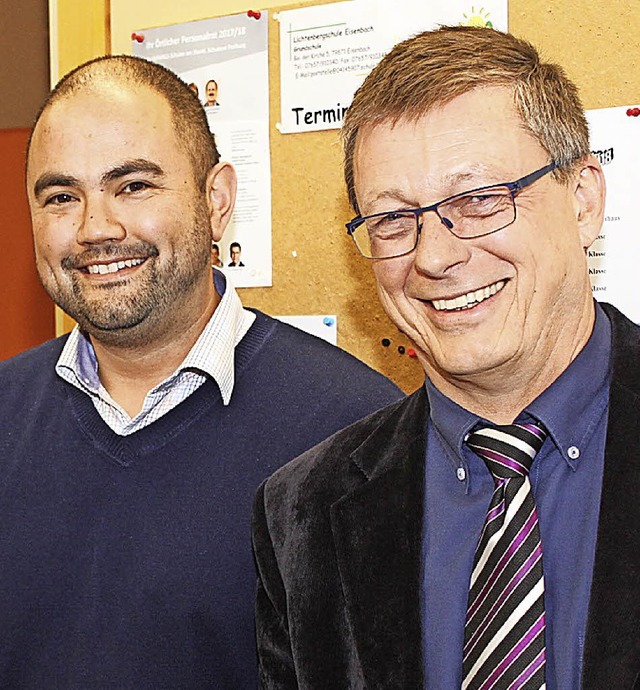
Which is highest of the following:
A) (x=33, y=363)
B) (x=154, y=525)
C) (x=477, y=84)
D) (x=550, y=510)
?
(x=477, y=84)

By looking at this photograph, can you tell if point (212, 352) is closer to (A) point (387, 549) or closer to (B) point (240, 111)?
(A) point (387, 549)

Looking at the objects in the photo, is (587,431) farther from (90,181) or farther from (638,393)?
(90,181)

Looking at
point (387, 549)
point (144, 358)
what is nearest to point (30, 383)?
point (144, 358)

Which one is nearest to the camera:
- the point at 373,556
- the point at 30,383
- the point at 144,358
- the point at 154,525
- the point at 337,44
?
the point at 373,556

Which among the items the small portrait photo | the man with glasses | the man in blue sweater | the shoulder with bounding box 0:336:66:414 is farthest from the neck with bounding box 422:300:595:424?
the small portrait photo

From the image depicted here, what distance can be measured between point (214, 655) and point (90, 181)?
0.78m

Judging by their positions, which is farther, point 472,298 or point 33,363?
point 33,363

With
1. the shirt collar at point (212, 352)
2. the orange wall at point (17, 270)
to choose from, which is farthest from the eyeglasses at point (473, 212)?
the orange wall at point (17, 270)

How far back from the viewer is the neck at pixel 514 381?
1344 millimetres

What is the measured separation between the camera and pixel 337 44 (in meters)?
2.07

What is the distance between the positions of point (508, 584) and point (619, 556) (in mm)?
135

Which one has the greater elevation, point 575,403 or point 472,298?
point 472,298

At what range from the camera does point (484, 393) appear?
139 cm

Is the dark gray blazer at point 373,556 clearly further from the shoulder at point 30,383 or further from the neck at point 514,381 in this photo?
the shoulder at point 30,383
